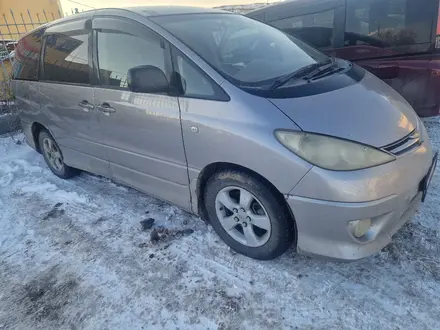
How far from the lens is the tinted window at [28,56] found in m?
3.89

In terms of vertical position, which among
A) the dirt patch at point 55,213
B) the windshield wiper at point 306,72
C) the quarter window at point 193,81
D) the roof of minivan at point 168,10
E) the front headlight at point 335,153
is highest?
the roof of minivan at point 168,10

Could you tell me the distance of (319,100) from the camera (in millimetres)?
2215

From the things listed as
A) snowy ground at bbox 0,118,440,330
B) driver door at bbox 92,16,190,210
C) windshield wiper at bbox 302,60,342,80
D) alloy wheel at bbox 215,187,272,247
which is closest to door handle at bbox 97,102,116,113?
driver door at bbox 92,16,190,210

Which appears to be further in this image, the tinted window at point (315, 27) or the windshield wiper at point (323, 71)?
the tinted window at point (315, 27)

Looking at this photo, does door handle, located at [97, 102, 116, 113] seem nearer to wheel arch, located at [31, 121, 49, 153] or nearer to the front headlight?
wheel arch, located at [31, 121, 49, 153]

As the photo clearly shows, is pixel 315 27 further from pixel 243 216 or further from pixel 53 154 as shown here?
pixel 53 154

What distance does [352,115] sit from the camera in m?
2.16

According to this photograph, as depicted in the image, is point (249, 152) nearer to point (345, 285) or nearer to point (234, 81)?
point (234, 81)

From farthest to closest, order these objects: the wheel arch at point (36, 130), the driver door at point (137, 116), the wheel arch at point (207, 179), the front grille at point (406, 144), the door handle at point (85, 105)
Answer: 1. the wheel arch at point (36, 130)
2. the door handle at point (85, 105)
3. the driver door at point (137, 116)
4. the wheel arch at point (207, 179)
5. the front grille at point (406, 144)

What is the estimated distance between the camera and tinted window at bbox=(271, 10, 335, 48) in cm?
461

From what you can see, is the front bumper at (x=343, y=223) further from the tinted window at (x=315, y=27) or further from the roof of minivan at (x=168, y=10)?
the tinted window at (x=315, y=27)

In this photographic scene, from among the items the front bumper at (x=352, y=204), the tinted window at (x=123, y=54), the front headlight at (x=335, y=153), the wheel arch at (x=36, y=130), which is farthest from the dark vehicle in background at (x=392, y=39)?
the wheel arch at (x=36, y=130)

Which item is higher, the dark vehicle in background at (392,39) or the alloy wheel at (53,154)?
the dark vehicle in background at (392,39)

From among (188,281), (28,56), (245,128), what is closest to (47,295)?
(188,281)
